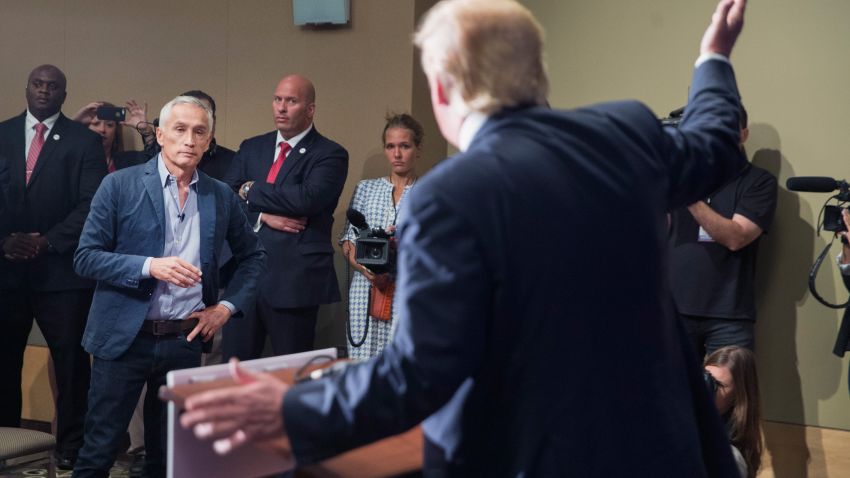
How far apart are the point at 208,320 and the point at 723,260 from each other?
7.53 feet

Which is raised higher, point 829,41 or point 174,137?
point 829,41

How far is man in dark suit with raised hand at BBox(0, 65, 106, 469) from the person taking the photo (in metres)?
4.77

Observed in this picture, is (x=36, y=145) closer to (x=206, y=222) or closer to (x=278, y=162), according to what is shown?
(x=278, y=162)

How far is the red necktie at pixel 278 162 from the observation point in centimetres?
487

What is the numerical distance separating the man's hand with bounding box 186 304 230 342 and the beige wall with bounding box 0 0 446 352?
6.32ft

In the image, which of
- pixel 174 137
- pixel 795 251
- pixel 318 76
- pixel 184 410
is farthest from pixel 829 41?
pixel 184 410

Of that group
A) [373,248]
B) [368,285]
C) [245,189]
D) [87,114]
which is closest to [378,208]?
[368,285]

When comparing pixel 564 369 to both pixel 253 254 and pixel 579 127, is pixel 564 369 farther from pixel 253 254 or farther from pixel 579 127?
Answer: pixel 253 254

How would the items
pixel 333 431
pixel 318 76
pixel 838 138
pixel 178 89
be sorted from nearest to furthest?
1. pixel 333 431
2. pixel 838 138
3. pixel 318 76
4. pixel 178 89

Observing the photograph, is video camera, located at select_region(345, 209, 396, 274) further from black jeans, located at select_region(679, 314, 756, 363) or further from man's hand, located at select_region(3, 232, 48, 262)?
man's hand, located at select_region(3, 232, 48, 262)

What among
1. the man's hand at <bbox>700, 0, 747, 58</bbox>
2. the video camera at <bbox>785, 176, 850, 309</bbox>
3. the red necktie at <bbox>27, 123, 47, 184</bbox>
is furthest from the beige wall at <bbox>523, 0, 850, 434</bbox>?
the red necktie at <bbox>27, 123, 47, 184</bbox>

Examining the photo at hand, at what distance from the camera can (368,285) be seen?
4789 mm

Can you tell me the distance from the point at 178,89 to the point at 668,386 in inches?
195

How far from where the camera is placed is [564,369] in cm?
139
